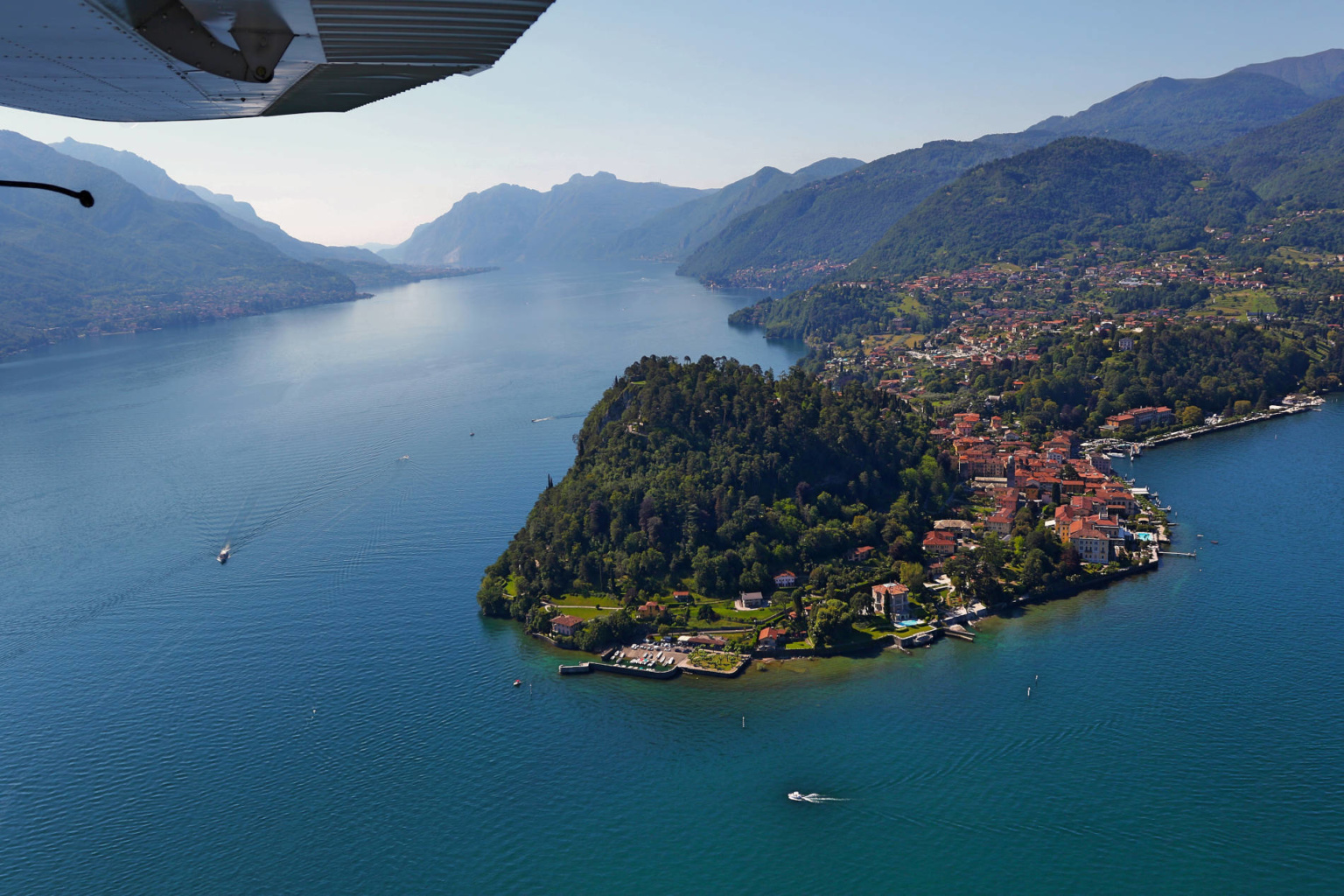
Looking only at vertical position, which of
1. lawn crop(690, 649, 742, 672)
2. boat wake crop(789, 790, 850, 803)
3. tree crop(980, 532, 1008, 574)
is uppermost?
tree crop(980, 532, 1008, 574)

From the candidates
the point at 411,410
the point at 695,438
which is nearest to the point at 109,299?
the point at 411,410

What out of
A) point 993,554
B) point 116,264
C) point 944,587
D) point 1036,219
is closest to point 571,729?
point 944,587

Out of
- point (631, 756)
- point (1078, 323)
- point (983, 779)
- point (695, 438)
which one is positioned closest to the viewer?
point (983, 779)

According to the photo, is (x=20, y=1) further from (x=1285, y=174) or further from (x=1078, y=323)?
(x=1285, y=174)

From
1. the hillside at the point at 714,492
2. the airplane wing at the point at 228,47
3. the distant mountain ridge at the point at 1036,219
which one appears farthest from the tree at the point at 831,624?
the distant mountain ridge at the point at 1036,219

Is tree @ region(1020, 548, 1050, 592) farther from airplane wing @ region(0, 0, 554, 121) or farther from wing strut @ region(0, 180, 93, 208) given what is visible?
wing strut @ region(0, 180, 93, 208)

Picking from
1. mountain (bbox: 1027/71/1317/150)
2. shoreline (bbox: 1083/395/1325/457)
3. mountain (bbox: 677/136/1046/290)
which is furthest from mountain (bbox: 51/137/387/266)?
shoreline (bbox: 1083/395/1325/457)

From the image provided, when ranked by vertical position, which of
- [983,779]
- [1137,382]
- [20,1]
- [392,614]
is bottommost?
[983,779]
